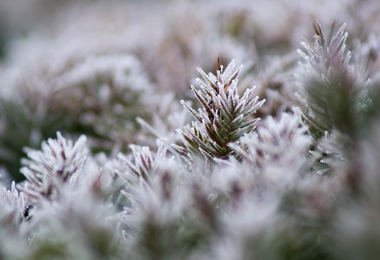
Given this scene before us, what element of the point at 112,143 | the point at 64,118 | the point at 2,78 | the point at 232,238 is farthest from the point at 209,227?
the point at 2,78

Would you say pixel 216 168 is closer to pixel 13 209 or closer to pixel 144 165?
pixel 144 165

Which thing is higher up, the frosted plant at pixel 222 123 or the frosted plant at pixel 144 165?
the frosted plant at pixel 222 123

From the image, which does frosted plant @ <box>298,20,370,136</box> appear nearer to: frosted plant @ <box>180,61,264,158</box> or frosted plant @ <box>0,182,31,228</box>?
frosted plant @ <box>180,61,264,158</box>

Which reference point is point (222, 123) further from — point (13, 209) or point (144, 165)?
point (13, 209)

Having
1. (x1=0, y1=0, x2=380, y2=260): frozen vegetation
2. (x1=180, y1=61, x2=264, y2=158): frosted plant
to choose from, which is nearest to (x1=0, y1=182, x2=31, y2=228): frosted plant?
(x1=0, y1=0, x2=380, y2=260): frozen vegetation

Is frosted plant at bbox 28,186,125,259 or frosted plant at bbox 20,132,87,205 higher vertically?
frosted plant at bbox 20,132,87,205

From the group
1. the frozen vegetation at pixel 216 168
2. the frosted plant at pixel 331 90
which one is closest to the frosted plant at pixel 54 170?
the frozen vegetation at pixel 216 168

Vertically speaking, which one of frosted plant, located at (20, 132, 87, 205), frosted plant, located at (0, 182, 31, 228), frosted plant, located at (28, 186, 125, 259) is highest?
frosted plant, located at (20, 132, 87, 205)

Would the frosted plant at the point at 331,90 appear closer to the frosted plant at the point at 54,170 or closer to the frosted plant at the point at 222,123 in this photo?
the frosted plant at the point at 222,123

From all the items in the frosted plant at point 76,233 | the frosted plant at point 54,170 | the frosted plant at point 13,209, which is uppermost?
the frosted plant at point 54,170

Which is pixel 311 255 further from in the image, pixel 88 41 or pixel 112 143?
pixel 88 41

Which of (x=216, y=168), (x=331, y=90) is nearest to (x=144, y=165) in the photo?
(x=216, y=168)
